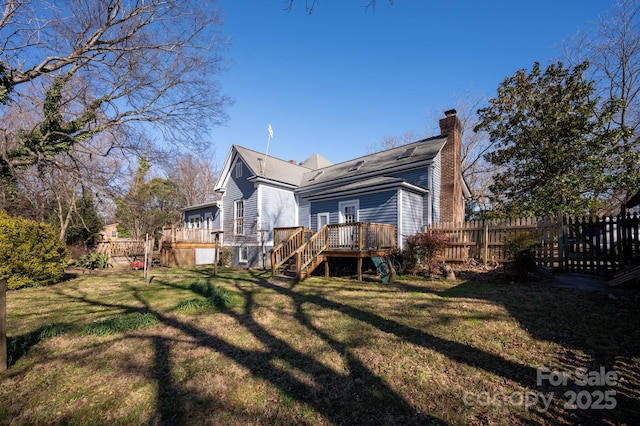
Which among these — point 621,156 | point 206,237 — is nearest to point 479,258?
point 621,156

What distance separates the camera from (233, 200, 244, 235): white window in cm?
1823

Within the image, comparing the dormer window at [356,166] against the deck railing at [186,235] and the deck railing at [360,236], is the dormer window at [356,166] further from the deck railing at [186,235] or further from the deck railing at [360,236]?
the deck railing at [186,235]

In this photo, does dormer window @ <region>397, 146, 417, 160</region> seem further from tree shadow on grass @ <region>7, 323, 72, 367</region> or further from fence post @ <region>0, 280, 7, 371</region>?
fence post @ <region>0, 280, 7, 371</region>

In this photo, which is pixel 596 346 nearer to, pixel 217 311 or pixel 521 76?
pixel 217 311

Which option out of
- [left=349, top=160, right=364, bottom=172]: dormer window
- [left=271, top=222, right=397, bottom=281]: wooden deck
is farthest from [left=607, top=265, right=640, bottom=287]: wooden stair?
[left=349, top=160, right=364, bottom=172]: dormer window

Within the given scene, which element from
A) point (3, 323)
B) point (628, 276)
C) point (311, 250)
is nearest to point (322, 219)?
point (311, 250)

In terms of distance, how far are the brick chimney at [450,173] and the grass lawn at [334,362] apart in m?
7.64

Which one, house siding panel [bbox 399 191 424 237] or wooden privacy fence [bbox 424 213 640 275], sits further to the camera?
house siding panel [bbox 399 191 424 237]

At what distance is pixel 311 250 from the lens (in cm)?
1152

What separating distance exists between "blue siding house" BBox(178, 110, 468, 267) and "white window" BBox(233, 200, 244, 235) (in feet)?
0.22

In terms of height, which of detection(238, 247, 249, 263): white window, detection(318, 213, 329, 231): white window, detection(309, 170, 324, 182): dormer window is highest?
detection(309, 170, 324, 182): dormer window

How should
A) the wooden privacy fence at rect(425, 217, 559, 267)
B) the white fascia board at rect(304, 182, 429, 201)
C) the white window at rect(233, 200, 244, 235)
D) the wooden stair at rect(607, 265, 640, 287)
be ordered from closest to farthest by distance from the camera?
the wooden stair at rect(607, 265, 640, 287) → the wooden privacy fence at rect(425, 217, 559, 267) → the white fascia board at rect(304, 182, 429, 201) → the white window at rect(233, 200, 244, 235)

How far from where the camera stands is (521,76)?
1532cm

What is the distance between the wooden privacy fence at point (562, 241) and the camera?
8.52 m
